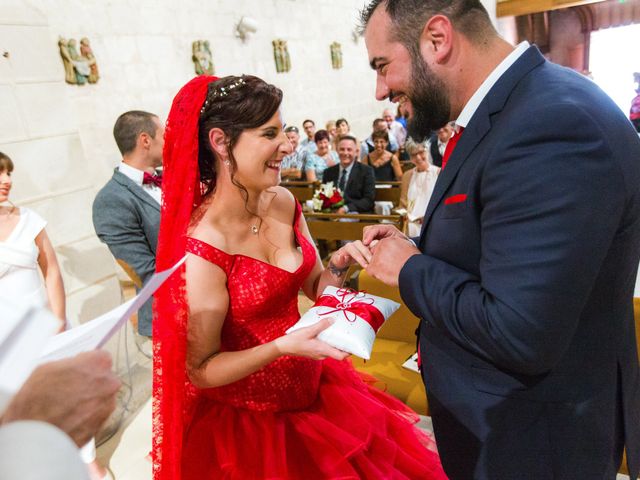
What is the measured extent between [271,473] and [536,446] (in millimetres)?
783

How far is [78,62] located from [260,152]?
4.16m

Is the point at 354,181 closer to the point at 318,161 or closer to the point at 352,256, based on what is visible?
the point at 318,161

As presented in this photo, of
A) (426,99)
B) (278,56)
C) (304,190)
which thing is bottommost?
(304,190)

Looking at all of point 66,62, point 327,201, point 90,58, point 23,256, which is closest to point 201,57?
point 90,58

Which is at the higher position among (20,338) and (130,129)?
(130,129)

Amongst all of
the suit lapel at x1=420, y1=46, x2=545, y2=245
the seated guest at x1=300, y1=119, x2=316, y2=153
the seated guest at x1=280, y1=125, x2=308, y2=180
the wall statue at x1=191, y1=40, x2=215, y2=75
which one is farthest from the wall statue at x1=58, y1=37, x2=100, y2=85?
the suit lapel at x1=420, y1=46, x2=545, y2=245

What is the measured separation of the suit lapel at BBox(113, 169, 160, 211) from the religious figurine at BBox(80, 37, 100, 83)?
2608 mm

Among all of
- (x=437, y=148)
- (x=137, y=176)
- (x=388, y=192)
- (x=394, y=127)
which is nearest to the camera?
(x=137, y=176)

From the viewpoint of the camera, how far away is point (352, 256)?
144cm

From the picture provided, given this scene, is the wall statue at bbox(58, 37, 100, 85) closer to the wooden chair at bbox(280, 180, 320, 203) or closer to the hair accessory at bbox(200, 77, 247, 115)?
the wooden chair at bbox(280, 180, 320, 203)

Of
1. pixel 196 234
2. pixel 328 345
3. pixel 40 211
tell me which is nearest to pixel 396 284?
pixel 328 345

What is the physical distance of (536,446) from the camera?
1.14 m

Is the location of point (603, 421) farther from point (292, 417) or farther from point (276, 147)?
point (276, 147)

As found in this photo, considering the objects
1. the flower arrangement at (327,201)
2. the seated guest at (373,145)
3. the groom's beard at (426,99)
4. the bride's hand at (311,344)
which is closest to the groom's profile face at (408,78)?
the groom's beard at (426,99)
